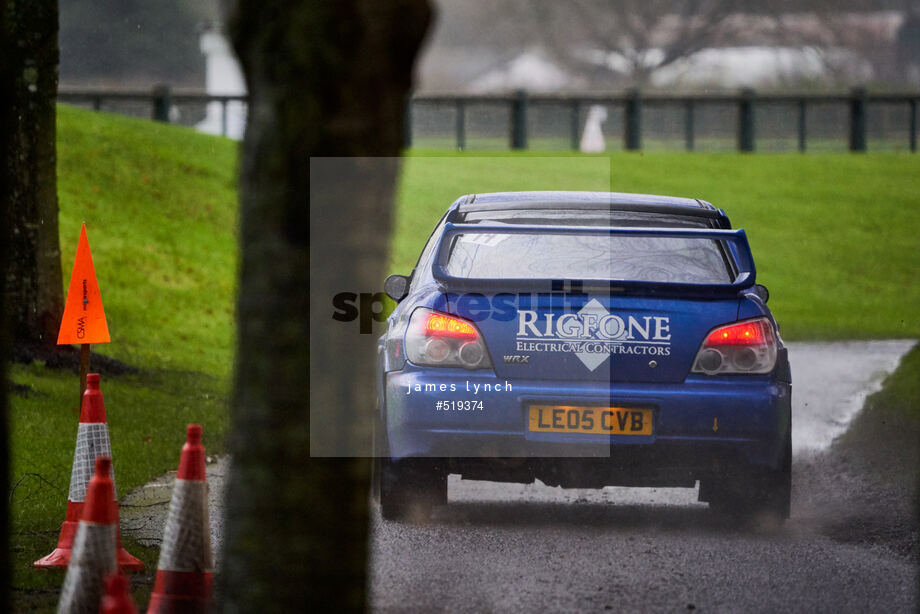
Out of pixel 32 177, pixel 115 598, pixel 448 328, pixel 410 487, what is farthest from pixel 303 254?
pixel 32 177

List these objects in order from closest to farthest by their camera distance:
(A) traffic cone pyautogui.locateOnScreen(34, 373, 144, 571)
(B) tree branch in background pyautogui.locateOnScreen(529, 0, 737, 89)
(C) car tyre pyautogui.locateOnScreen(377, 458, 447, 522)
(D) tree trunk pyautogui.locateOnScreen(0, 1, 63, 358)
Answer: (A) traffic cone pyautogui.locateOnScreen(34, 373, 144, 571) → (C) car tyre pyautogui.locateOnScreen(377, 458, 447, 522) → (D) tree trunk pyautogui.locateOnScreen(0, 1, 63, 358) → (B) tree branch in background pyautogui.locateOnScreen(529, 0, 737, 89)

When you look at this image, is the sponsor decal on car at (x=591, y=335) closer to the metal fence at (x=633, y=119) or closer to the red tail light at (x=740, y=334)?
the red tail light at (x=740, y=334)

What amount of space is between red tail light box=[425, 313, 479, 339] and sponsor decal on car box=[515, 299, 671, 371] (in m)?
0.24

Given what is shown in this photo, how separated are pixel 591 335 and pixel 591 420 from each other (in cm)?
40

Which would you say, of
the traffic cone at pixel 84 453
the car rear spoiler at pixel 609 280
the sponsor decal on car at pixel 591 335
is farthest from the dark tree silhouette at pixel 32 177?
the sponsor decal on car at pixel 591 335

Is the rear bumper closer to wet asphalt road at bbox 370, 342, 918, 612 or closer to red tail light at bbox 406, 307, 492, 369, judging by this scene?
red tail light at bbox 406, 307, 492, 369

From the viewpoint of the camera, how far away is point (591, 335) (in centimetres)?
743

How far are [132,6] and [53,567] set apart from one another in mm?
59113

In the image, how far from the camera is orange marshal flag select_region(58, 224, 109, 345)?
25.3ft

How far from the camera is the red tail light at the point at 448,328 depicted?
746cm

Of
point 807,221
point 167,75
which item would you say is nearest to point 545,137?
point 807,221

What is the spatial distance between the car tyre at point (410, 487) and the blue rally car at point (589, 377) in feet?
0.07

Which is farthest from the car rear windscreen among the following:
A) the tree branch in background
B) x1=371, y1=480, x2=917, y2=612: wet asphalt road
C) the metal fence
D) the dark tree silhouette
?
the tree branch in background

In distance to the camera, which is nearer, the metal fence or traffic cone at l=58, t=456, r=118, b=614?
traffic cone at l=58, t=456, r=118, b=614
